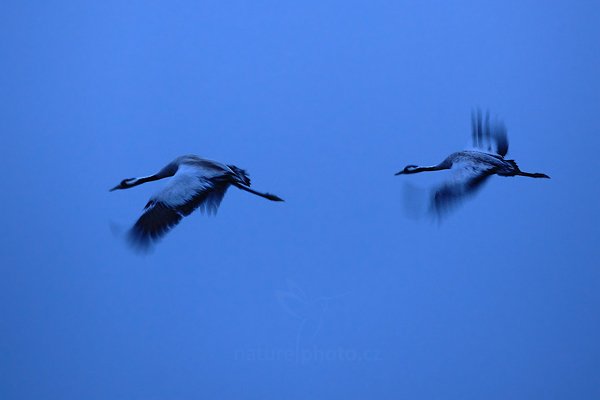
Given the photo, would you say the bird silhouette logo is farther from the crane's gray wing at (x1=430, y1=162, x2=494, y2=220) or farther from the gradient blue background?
the crane's gray wing at (x1=430, y1=162, x2=494, y2=220)

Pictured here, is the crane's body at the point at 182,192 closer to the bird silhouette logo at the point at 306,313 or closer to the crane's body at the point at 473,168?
the bird silhouette logo at the point at 306,313

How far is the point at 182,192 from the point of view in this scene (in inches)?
69.4

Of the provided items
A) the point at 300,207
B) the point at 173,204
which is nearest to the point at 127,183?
the point at 173,204

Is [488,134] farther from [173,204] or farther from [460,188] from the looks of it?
[173,204]

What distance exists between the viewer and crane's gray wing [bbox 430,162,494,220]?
6.04 feet

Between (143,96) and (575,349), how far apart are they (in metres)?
1.44

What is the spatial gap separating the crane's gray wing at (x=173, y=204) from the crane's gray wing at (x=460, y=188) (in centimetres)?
63

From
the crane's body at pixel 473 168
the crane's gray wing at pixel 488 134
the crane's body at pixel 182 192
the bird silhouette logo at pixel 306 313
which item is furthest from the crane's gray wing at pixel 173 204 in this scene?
the crane's gray wing at pixel 488 134

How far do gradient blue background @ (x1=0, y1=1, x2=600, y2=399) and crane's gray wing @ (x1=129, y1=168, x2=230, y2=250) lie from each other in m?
0.04

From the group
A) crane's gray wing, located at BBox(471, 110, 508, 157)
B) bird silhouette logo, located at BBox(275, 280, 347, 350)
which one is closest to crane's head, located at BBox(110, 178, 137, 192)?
bird silhouette logo, located at BBox(275, 280, 347, 350)

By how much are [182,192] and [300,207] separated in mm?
338

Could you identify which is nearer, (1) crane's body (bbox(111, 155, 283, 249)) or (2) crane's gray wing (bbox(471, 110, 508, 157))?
(1) crane's body (bbox(111, 155, 283, 249))

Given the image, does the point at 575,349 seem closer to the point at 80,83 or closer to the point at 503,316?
the point at 503,316

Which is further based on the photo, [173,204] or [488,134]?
[488,134]
